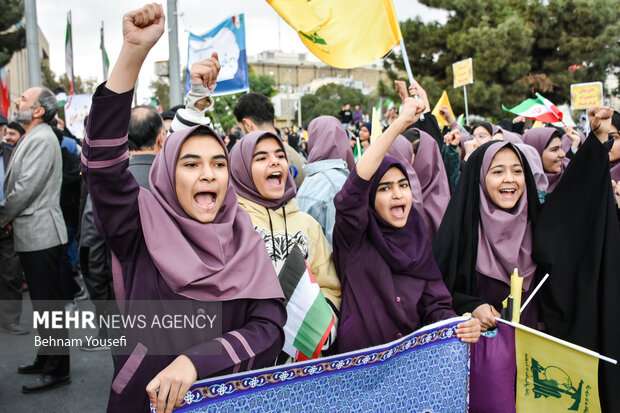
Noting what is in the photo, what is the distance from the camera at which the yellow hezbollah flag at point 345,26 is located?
9.26ft

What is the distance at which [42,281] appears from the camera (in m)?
3.60

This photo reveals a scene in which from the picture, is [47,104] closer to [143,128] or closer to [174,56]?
[143,128]

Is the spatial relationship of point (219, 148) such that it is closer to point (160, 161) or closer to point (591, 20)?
point (160, 161)

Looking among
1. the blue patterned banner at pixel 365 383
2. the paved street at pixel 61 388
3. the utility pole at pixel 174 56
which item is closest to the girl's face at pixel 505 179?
the blue patterned banner at pixel 365 383

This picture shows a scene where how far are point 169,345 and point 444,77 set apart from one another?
824 inches

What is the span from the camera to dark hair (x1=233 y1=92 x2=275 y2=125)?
3.93 metres

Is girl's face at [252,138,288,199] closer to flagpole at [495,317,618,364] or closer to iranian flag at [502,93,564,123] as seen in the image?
flagpole at [495,317,618,364]

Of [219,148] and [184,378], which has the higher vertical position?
[219,148]

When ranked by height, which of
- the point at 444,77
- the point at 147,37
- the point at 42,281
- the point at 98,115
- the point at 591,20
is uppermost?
the point at 591,20

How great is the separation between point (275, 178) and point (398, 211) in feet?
2.23

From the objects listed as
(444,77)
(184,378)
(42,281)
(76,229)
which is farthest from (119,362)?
(444,77)

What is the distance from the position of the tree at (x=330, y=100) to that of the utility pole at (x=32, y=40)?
56.2m

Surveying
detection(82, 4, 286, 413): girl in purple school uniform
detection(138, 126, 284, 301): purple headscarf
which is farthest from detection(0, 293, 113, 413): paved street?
detection(138, 126, 284, 301): purple headscarf

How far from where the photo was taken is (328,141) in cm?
362
